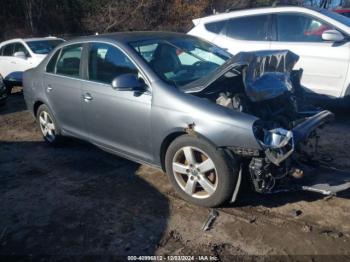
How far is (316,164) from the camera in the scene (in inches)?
170

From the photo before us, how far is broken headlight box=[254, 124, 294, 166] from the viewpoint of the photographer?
354 centimetres

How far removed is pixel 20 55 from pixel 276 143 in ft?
27.9

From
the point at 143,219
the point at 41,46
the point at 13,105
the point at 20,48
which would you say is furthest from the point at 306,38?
the point at 20,48

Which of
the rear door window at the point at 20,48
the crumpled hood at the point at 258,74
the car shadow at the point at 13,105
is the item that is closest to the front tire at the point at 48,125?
the crumpled hood at the point at 258,74

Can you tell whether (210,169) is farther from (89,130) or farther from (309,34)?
(309,34)

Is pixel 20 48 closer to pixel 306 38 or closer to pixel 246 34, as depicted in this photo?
pixel 246 34

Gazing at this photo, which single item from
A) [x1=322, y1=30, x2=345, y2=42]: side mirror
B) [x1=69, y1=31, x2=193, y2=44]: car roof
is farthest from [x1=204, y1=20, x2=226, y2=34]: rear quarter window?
[x1=69, y1=31, x2=193, y2=44]: car roof

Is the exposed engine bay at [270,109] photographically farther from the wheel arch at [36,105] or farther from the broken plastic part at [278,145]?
the wheel arch at [36,105]

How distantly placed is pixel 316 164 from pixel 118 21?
58.7 ft

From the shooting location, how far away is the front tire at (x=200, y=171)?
3.73m

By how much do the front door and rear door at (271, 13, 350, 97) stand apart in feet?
11.3

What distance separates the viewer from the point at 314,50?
22.0 ft

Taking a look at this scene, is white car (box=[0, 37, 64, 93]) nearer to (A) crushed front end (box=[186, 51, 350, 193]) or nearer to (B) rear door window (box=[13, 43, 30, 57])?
(B) rear door window (box=[13, 43, 30, 57])

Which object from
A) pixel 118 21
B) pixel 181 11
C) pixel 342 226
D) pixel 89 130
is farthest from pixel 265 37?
pixel 181 11
